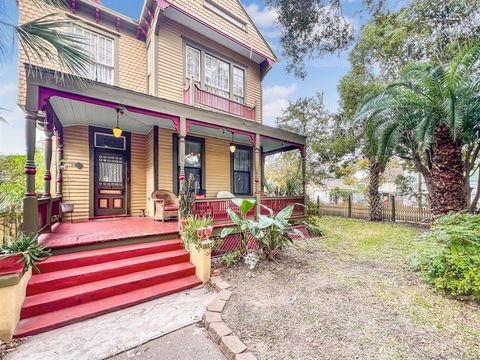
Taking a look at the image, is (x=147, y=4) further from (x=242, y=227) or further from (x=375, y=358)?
(x=375, y=358)

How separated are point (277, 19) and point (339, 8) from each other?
124 cm

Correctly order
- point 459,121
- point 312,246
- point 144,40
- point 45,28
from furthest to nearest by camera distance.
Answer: point 144,40
point 312,246
point 459,121
point 45,28

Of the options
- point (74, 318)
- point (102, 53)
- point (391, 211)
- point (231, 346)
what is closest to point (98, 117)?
point (102, 53)

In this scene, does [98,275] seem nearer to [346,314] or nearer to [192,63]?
[346,314]

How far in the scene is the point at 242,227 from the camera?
14.5ft

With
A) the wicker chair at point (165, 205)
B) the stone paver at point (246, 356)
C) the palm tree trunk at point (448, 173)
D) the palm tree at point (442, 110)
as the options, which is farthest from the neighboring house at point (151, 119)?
the palm tree trunk at point (448, 173)

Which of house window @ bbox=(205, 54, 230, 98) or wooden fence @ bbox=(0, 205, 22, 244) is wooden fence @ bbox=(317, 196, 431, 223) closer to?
house window @ bbox=(205, 54, 230, 98)

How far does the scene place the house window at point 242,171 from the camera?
889 cm

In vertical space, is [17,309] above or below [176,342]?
above

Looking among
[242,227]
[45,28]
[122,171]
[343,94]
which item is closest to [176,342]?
[242,227]

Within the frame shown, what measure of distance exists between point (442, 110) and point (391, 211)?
6.80 meters

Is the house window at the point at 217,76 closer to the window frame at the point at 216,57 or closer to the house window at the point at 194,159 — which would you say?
the window frame at the point at 216,57

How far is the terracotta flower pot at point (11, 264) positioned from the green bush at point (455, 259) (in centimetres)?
563

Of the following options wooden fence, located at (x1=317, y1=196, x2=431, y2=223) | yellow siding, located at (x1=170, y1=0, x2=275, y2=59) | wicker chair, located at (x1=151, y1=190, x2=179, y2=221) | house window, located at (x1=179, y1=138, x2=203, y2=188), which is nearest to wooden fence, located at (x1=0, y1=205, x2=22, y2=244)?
wicker chair, located at (x1=151, y1=190, x2=179, y2=221)
